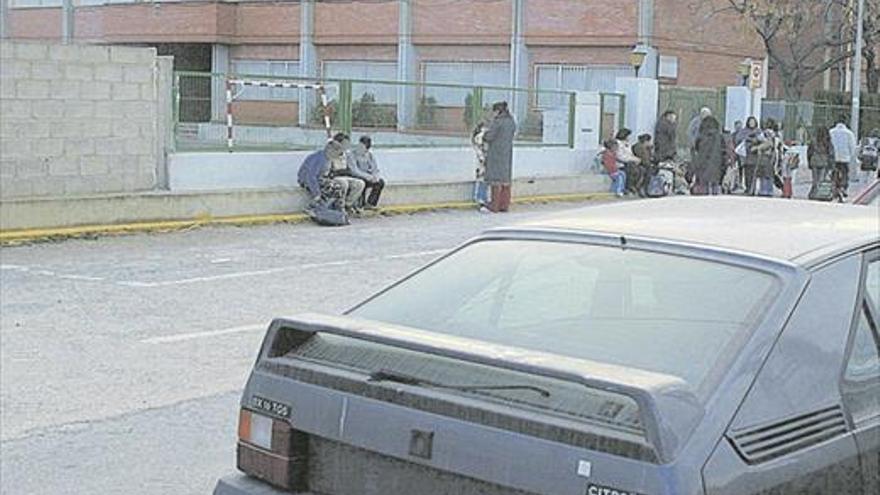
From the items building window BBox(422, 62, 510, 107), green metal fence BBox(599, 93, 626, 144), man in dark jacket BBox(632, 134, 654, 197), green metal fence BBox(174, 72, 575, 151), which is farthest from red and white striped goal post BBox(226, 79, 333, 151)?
building window BBox(422, 62, 510, 107)

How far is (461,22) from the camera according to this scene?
39688 mm

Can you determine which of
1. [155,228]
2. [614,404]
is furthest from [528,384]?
[155,228]

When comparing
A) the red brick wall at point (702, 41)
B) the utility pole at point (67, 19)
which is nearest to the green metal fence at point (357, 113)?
the red brick wall at point (702, 41)

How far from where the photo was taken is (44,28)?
4844cm

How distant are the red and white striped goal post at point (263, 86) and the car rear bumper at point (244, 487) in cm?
1498

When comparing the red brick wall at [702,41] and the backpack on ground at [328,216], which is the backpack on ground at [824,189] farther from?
the backpack on ground at [328,216]

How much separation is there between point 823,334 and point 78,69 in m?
14.2

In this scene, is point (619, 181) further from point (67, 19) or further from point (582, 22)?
point (67, 19)

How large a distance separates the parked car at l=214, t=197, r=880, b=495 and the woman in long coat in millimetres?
19386

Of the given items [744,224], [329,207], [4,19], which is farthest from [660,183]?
[4,19]

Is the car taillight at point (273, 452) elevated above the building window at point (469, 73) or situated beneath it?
situated beneath

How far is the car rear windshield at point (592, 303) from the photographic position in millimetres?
3729

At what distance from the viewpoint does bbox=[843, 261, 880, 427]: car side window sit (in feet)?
12.5

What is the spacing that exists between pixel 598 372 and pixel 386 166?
18.0m
